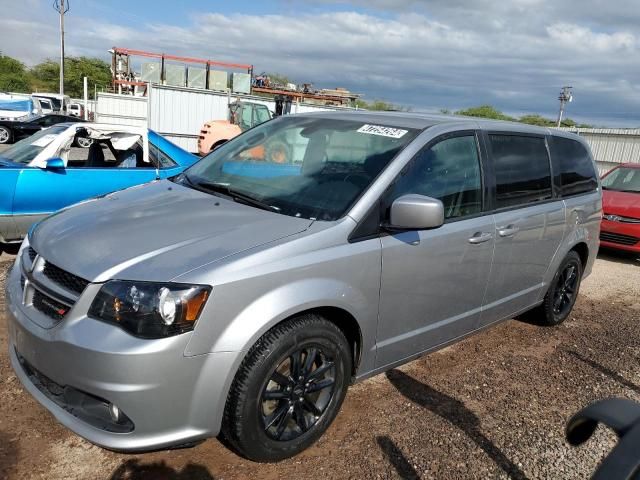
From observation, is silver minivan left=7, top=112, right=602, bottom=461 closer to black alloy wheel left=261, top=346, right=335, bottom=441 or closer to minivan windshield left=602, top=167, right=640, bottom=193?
black alloy wheel left=261, top=346, right=335, bottom=441

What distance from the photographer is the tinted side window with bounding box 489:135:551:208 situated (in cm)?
386

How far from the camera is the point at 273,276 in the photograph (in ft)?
8.24

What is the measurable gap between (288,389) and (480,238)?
5.47ft

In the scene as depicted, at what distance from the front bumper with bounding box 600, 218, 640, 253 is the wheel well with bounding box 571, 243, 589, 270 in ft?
11.0

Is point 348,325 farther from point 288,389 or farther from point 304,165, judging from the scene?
point 304,165

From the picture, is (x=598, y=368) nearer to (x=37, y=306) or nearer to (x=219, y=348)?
(x=219, y=348)

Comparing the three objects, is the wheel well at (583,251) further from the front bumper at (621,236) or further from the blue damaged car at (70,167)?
the blue damaged car at (70,167)

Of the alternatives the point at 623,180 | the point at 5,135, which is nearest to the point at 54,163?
the point at 623,180

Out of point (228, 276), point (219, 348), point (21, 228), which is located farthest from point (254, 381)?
point (21, 228)

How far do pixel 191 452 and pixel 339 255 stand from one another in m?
1.30

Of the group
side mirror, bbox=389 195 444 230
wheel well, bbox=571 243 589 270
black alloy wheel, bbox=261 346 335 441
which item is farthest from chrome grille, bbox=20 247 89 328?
wheel well, bbox=571 243 589 270

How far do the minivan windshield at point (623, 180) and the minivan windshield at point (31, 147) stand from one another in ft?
27.3

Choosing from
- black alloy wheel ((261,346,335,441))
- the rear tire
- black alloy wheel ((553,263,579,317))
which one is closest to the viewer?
black alloy wheel ((261,346,335,441))

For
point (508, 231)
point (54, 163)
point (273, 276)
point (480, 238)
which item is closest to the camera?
point (273, 276)
